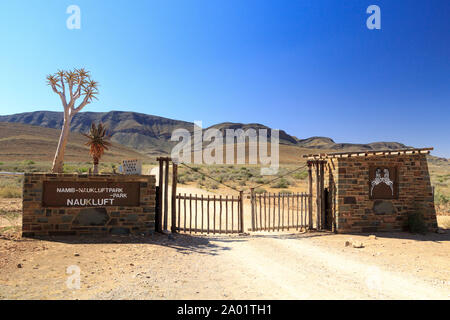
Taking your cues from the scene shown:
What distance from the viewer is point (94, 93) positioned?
37.2 ft

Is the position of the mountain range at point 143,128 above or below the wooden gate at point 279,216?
above

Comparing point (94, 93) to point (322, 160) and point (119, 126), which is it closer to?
point (322, 160)

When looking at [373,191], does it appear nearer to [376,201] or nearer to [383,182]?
[376,201]

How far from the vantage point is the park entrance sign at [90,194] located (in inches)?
310

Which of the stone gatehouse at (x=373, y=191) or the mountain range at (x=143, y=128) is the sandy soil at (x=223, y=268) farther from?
the mountain range at (x=143, y=128)

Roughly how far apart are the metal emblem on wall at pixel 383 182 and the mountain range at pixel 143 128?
10568 centimetres

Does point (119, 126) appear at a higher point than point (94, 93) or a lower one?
higher

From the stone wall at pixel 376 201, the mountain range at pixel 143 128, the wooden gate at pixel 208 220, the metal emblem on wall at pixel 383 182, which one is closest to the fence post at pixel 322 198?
the stone wall at pixel 376 201

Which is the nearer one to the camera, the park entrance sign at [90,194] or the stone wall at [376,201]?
the park entrance sign at [90,194]

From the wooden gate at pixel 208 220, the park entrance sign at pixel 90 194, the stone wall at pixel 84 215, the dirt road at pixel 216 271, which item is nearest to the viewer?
the dirt road at pixel 216 271

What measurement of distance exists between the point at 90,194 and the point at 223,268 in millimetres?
4500

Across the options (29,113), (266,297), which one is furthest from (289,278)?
(29,113)
